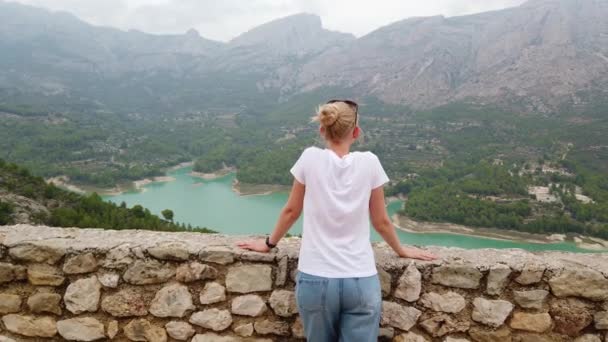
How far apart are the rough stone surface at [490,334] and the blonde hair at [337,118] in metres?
1.22

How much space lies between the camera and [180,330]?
2256 millimetres

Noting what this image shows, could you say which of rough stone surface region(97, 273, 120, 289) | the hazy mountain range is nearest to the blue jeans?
rough stone surface region(97, 273, 120, 289)

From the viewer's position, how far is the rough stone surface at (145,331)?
227 centimetres

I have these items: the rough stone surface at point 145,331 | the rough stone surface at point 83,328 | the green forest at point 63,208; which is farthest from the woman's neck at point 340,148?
the green forest at point 63,208

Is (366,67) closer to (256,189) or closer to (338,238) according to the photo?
(256,189)

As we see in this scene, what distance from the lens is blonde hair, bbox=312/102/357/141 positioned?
1.69 metres

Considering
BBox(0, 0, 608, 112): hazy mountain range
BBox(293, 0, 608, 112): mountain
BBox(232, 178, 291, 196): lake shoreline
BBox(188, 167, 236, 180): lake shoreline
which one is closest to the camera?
BBox(232, 178, 291, 196): lake shoreline

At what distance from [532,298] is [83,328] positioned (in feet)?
7.37

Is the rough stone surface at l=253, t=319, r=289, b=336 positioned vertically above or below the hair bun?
below

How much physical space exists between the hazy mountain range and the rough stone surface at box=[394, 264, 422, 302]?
9367cm

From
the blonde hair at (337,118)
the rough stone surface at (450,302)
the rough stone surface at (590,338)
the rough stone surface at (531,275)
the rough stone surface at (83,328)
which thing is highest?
the blonde hair at (337,118)

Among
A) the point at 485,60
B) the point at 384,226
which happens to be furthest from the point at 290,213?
the point at 485,60

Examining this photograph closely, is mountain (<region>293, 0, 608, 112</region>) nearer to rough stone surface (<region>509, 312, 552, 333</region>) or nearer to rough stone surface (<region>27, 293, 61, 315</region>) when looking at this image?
rough stone surface (<region>509, 312, 552, 333</region>)

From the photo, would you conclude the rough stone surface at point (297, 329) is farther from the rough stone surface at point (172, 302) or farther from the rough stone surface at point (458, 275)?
the rough stone surface at point (458, 275)
